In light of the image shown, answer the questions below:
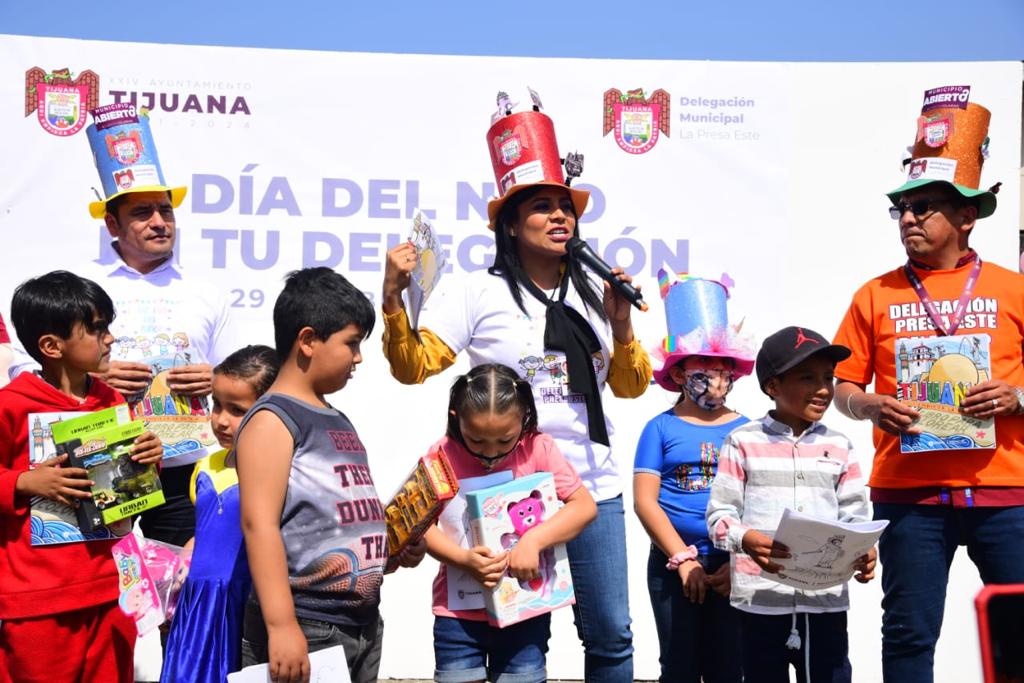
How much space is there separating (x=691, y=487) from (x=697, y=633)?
0.47 metres

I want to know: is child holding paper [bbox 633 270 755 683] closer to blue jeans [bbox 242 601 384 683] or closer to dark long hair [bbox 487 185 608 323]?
→ dark long hair [bbox 487 185 608 323]

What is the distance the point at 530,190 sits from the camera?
3371mm

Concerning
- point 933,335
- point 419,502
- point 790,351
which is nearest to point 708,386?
point 790,351

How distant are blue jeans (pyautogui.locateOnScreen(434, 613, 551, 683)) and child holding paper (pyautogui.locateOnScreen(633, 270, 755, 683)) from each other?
69cm

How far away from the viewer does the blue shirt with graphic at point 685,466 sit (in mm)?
3639

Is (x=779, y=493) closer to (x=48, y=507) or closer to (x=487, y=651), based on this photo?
(x=487, y=651)

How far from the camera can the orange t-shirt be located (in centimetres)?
331

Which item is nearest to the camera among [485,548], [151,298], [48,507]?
[485,548]

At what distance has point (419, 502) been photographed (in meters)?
2.66

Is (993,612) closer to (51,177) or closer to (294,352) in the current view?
(294,352)

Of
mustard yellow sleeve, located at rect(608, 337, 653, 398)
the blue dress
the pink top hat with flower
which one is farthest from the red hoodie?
the pink top hat with flower

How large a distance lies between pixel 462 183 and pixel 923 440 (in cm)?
242

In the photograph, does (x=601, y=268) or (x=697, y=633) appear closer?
(x=601, y=268)

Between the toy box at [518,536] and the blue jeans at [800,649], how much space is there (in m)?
0.67
